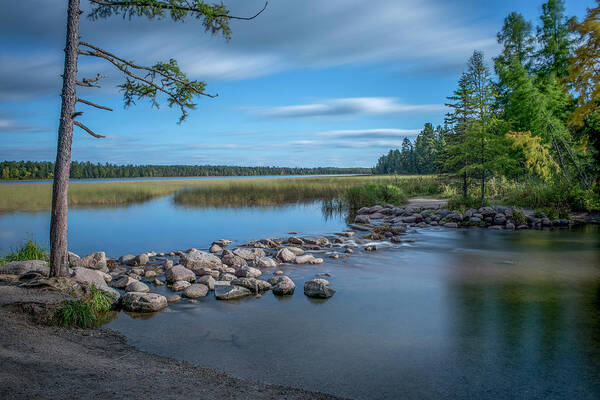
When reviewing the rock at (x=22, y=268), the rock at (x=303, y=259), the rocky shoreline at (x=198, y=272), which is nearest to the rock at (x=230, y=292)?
the rocky shoreline at (x=198, y=272)

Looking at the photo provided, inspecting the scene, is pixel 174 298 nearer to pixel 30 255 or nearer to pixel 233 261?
pixel 233 261

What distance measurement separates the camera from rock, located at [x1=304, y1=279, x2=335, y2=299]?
8453mm

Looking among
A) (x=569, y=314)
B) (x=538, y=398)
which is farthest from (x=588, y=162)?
(x=538, y=398)

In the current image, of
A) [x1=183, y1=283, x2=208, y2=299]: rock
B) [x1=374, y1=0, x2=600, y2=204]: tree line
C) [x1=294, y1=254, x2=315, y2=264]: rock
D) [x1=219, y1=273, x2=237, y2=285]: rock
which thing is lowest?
[x1=183, y1=283, x2=208, y2=299]: rock

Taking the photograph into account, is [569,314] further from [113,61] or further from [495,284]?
[113,61]

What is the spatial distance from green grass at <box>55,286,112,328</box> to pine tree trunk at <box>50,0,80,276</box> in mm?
1306

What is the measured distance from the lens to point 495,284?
9.52 metres

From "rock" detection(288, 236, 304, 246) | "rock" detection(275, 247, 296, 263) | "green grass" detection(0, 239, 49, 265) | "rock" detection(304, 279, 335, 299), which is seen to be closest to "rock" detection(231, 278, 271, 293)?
"rock" detection(304, 279, 335, 299)

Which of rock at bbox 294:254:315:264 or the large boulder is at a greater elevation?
rock at bbox 294:254:315:264

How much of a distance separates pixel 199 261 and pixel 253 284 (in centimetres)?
259

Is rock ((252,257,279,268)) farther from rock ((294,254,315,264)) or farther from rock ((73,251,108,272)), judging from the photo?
rock ((73,251,108,272))

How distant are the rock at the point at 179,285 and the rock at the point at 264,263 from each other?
2560mm

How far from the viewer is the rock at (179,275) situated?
31.2 feet

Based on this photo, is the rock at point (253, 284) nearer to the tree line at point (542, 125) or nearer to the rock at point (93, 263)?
the rock at point (93, 263)
